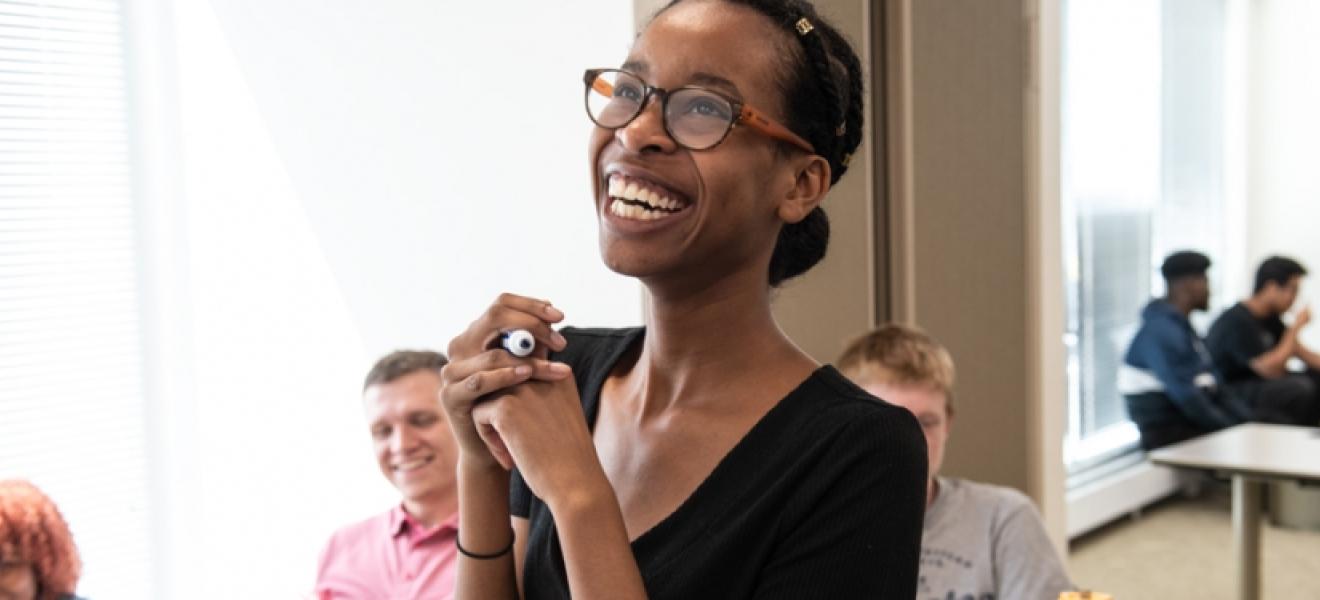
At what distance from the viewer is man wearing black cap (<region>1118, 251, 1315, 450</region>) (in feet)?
19.4

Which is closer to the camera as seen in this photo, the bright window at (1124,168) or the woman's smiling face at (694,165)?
the woman's smiling face at (694,165)

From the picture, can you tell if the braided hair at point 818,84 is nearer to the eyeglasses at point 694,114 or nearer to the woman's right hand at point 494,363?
the eyeglasses at point 694,114

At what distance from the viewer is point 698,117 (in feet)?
3.12

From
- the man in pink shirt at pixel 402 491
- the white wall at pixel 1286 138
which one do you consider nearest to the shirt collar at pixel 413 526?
the man in pink shirt at pixel 402 491

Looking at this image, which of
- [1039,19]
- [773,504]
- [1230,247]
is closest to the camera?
[773,504]

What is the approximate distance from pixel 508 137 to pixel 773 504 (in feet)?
6.40

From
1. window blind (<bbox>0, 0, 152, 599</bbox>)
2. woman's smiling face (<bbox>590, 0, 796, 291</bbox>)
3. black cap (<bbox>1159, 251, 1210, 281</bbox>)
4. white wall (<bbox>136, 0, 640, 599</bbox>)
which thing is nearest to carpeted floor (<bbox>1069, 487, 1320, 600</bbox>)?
black cap (<bbox>1159, 251, 1210, 281</bbox>)

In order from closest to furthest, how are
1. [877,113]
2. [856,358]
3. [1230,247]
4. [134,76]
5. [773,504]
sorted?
[773,504] → [856,358] → [134,76] → [877,113] → [1230,247]

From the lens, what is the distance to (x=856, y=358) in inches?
94.2

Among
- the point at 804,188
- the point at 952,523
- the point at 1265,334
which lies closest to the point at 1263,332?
the point at 1265,334

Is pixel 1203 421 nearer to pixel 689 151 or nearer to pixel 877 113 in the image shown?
pixel 877 113

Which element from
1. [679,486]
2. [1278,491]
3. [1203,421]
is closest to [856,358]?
[679,486]

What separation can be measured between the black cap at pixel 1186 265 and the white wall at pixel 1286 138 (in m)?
1.90

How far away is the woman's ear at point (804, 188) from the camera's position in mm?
1018
